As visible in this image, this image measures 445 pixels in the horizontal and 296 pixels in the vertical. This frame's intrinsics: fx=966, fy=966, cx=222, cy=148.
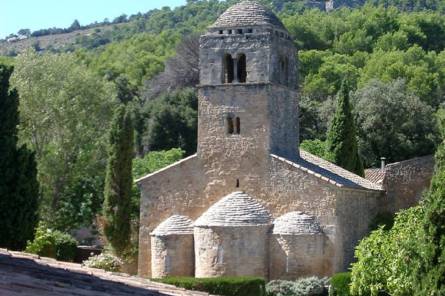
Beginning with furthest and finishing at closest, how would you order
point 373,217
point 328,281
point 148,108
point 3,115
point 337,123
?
point 148,108 → point 337,123 → point 373,217 → point 328,281 → point 3,115

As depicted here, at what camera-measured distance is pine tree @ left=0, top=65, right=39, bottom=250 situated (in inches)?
994

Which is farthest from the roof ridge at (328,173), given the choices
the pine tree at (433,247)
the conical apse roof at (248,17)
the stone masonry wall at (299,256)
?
the pine tree at (433,247)

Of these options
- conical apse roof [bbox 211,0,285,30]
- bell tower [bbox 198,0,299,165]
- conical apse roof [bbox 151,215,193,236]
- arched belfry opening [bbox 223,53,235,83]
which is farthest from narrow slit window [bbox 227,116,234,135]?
conical apse roof [bbox 151,215,193,236]

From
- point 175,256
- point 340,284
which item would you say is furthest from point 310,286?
point 175,256

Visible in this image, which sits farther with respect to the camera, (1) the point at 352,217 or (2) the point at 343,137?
(2) the point at 343,137

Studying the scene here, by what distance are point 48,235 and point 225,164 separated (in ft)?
21.4

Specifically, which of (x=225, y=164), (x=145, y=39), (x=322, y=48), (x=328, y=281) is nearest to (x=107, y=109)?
(x=225, y=164)

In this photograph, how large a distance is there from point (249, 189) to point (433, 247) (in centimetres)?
1556

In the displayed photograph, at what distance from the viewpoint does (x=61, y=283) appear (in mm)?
8086

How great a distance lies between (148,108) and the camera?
67625 millimetres

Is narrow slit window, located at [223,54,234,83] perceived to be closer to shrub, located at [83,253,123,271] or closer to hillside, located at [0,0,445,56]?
shrub, located at [83,253,123,271]

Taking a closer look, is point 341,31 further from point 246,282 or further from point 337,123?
point 246,282

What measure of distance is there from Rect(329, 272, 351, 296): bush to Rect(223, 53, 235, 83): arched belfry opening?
856 centimetres

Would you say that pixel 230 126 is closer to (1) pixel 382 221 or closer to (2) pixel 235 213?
(2) pixel 235 213
